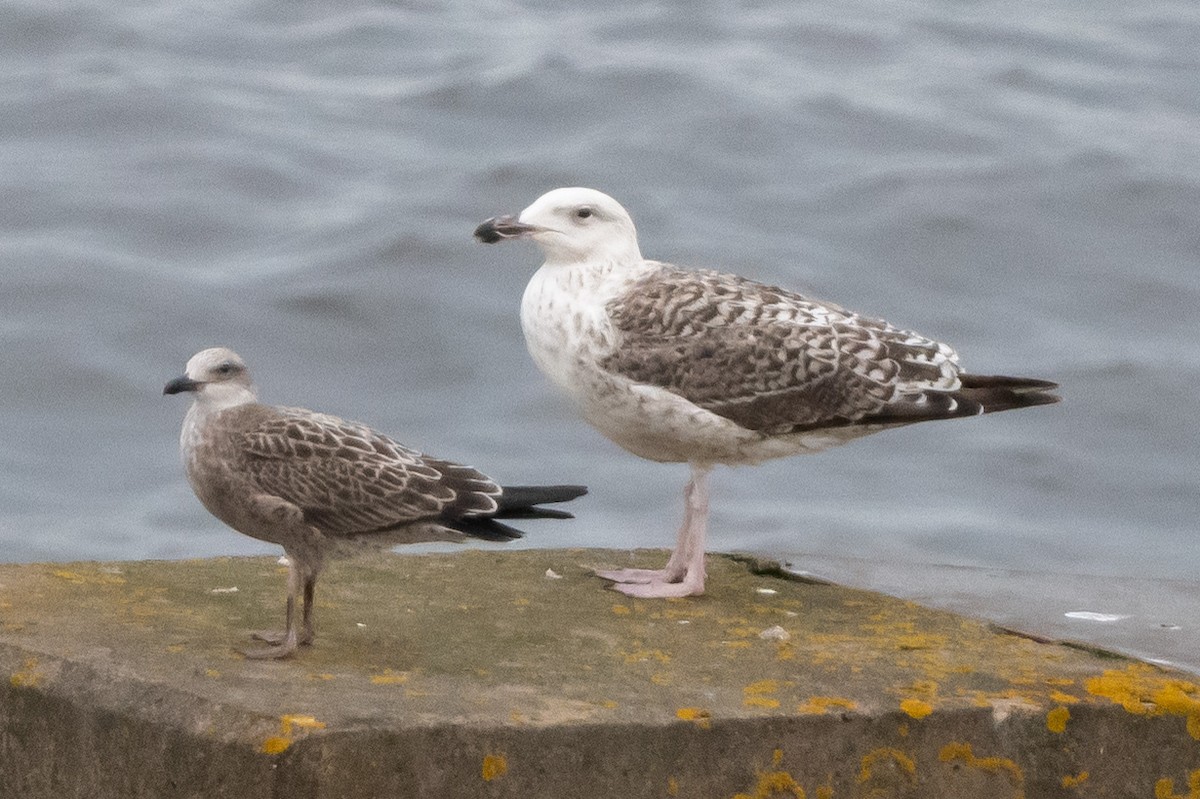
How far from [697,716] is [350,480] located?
1.14 metres

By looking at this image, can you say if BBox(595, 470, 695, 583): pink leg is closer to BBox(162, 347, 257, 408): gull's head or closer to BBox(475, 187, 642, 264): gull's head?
BBox(475, 187, 642, 264): gull's head

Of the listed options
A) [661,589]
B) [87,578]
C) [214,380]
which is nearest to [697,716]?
[661,589]

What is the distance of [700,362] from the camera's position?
6426 mm

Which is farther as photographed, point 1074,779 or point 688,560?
point 688,560

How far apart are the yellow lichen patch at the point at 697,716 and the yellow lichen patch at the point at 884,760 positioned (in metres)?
0.40

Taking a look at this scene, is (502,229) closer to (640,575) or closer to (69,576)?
(640,575)

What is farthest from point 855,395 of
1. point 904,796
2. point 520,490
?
point 904,796

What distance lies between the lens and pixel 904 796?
4.61 meters

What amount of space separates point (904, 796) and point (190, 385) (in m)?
2.10

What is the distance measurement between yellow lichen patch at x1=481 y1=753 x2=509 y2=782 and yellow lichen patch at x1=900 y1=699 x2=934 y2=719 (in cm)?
96

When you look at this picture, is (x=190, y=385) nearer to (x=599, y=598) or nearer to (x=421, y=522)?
(x=421, y=522)

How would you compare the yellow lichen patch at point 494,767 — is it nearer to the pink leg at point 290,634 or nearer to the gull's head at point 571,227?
the pink leg at point 290,634

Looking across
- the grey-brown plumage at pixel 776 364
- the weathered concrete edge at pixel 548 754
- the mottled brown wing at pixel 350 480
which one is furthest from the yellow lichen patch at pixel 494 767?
the grey-brown plumage at pixel 776 364

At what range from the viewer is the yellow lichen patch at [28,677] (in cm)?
461
